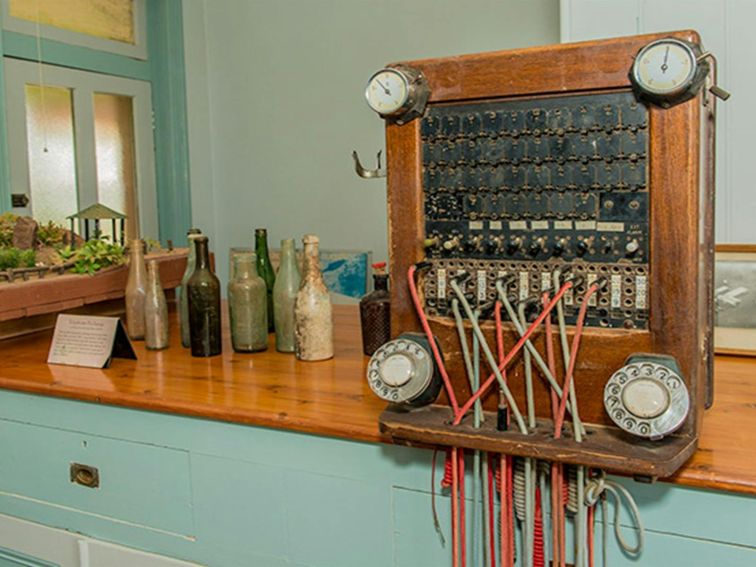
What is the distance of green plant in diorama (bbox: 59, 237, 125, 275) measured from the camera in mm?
1890

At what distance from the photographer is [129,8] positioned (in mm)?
4051

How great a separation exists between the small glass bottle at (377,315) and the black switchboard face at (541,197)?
0.36 metres

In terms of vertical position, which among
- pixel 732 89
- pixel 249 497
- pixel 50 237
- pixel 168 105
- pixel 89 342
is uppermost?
pixel 168 105

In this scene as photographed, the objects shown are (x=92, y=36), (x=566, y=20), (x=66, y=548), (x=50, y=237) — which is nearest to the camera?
(x=66, y=548)

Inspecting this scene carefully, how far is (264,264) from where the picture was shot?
1.82 meters

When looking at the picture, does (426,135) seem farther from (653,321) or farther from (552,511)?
(552,511)

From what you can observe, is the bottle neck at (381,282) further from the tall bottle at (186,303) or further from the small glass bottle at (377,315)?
the tall bottle at (186,303)

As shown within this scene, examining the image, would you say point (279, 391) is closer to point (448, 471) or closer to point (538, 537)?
point (448, 471)

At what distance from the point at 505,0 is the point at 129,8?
6.47 ft

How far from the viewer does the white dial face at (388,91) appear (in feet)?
3.80

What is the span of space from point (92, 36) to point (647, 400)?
3.60 m

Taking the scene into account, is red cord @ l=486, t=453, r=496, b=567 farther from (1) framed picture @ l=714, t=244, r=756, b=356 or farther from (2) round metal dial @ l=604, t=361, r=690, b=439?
(1) framed picture @ l=714, t=244, r=756, b=356

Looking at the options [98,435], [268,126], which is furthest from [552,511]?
[268,126]

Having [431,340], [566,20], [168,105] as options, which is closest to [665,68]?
[431,340]
